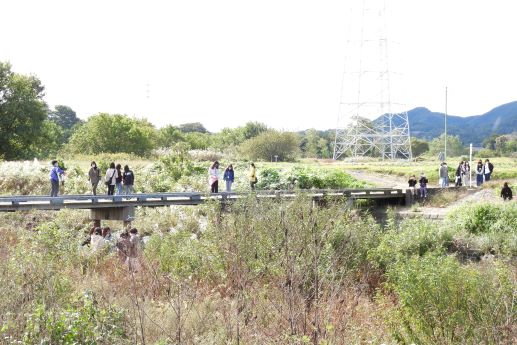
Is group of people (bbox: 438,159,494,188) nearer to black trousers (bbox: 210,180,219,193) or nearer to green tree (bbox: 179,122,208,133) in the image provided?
black trousers (bbox: 210,180,219,193)

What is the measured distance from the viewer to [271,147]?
245 ft

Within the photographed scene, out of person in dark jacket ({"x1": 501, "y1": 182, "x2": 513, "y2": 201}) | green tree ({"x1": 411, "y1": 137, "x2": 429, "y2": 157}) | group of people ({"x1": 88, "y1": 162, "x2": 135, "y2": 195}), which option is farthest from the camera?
green tree ({"x1": 411, "y1": 137, "x2": 429, "y2": 157})

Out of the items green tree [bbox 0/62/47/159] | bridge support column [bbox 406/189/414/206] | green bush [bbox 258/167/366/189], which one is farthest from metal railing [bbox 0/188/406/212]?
green tree [bbox 0/62/47/159]

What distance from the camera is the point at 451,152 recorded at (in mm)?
124938

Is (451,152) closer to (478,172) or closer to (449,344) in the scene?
(478,172)

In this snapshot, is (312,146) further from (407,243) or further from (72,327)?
(72,327)

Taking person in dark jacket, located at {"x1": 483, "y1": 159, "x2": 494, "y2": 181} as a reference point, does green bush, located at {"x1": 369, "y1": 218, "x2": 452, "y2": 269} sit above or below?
below

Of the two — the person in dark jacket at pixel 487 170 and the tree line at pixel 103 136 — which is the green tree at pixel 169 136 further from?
the person in dark jacket at pixel 487 170

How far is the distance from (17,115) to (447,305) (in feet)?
151

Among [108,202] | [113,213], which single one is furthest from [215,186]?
[108,202]

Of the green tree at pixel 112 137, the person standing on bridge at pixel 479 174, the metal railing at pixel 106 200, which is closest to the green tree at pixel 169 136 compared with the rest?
the green tree at pixel 112 137

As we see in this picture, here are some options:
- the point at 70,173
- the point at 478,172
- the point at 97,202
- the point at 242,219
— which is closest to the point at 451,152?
the point at 478,172

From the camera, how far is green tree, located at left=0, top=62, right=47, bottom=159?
1955 inches

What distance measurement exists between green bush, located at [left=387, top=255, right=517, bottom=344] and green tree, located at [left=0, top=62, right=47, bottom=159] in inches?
1762
